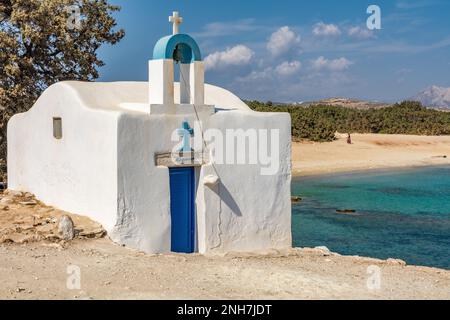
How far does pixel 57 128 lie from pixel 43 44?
30.0 feet

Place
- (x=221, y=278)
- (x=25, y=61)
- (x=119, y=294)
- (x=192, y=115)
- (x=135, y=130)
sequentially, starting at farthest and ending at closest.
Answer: (x=25, y=61) → (x=192, y=115) → (x=135, y=130) → (x=221, y=278) → (x=119, y=294)

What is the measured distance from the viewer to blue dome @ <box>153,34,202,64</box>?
1261cm

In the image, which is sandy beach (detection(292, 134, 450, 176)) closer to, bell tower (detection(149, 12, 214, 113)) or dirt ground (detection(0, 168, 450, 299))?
bell tower (detection(149, 12, 214, 113))

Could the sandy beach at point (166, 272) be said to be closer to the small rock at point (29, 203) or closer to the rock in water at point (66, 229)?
the small rock at point (29, 203)

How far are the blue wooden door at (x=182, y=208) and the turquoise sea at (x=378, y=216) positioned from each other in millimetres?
7019

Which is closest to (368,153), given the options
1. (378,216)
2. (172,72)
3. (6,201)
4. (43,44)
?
(378,216)

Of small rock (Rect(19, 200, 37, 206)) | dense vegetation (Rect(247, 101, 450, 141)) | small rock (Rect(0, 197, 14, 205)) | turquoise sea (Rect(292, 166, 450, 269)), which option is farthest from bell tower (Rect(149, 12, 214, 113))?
dense vegetation (Rect(247, 101, 450, 141))

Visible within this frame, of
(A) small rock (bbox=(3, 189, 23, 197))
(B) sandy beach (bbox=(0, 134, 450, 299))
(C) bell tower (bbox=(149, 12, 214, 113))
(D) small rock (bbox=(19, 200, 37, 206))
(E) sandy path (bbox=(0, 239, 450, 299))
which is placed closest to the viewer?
(E) sandy path (bbox=(0, 239, 450, 299))

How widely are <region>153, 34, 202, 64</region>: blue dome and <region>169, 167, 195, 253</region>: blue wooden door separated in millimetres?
2300

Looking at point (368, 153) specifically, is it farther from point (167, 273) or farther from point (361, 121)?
point (167, 273)

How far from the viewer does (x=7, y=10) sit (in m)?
21.9

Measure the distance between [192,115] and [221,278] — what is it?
3810mm
